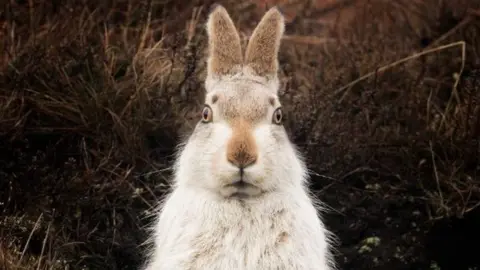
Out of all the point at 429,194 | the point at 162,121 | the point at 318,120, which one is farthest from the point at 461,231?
the point at 162,121

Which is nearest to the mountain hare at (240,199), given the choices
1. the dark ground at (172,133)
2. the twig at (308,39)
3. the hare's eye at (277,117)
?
the hare's eye at (277,117)

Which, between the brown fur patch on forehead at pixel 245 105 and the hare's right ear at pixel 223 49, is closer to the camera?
the brown fur patch on forehead at pixel 245 105

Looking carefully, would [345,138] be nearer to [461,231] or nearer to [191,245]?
[461,231]

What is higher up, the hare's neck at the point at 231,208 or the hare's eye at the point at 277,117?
the hare's eye at the point at 277,117

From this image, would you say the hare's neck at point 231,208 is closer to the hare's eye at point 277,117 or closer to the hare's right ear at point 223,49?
the hare's eye at point 277,117

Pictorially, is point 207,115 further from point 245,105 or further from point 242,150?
point 242,150

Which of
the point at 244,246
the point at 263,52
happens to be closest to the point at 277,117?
the point at 263,52
